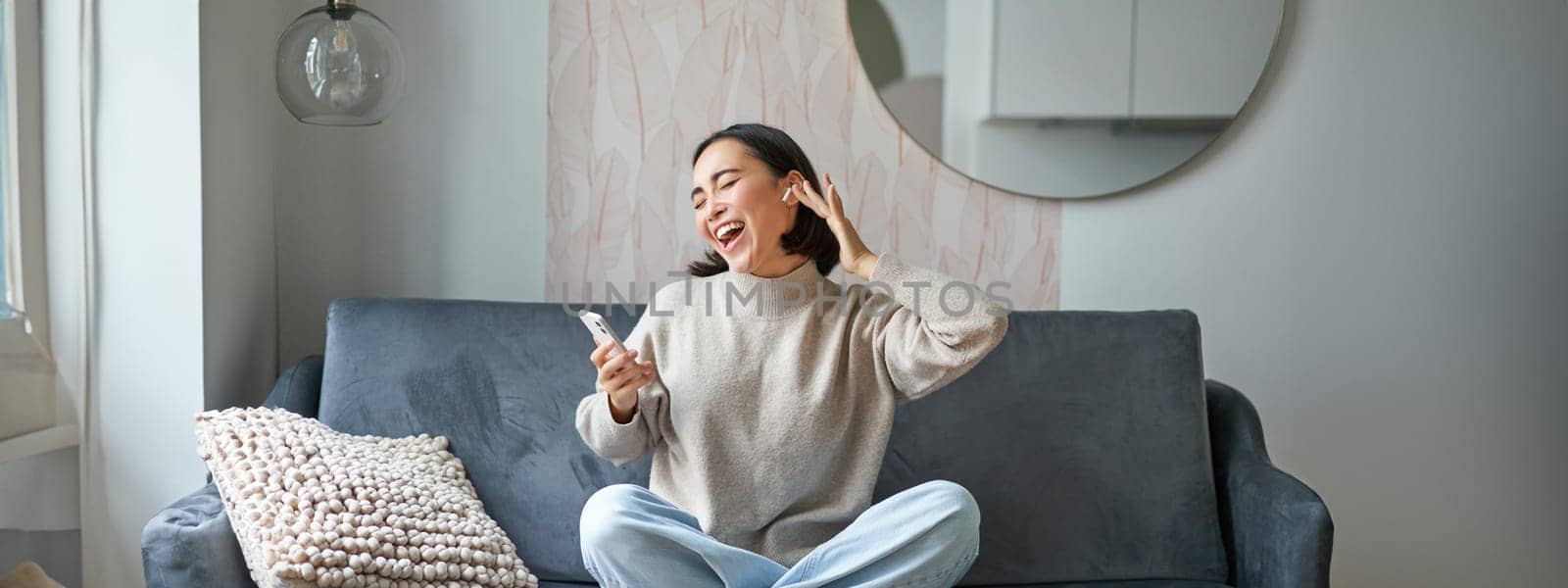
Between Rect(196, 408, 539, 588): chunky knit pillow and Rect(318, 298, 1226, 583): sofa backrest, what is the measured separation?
14 cm

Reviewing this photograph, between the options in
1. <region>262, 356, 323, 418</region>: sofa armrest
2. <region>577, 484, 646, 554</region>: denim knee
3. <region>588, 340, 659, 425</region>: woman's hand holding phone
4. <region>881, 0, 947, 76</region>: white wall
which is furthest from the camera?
<region>881, 0, 947, 76</region>: white wall

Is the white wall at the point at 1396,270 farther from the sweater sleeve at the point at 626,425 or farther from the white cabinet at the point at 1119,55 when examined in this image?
the sweater sleeve at the point at 626,425

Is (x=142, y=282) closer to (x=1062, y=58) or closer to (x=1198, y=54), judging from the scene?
(x=1062, y=58)

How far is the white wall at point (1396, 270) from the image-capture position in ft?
8.11

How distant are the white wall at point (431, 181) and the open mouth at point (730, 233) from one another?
2.52 ft

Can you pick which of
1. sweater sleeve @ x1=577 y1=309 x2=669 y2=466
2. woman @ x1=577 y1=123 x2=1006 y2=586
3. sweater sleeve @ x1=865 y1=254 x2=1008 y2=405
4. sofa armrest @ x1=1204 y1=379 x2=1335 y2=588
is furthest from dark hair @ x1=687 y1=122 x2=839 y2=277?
sofa armrest @ x1=1204 y1=379 x2=1335 y2=588

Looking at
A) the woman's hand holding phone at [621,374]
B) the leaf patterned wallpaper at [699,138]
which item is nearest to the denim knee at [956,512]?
the woman's hand holding phone at [621,374]

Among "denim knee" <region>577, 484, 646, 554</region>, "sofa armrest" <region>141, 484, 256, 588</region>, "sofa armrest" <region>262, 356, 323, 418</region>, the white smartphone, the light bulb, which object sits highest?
the light bulb

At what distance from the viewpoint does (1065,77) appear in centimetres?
242

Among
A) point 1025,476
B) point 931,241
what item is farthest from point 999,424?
point 931,241

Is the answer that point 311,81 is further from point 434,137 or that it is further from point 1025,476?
point 1025,476

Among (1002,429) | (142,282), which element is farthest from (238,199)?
(1002,429)

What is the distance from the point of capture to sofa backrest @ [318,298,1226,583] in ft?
6.64

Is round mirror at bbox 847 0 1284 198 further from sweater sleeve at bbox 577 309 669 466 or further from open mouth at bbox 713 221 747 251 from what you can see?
sweater sleeve at bbox 577 309 669 466
